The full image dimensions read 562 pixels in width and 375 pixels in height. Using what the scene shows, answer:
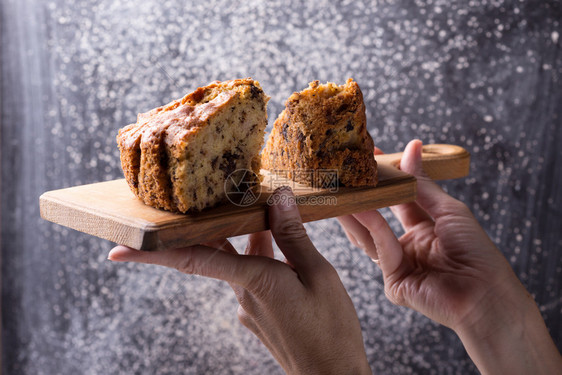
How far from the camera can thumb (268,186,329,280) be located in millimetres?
908

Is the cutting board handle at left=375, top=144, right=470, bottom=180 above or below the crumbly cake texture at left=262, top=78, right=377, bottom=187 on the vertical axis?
below

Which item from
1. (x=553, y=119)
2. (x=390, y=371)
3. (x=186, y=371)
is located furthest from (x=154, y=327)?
(x=553, y=119)

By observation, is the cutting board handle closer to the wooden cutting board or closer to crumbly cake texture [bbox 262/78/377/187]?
the wooden cutting board

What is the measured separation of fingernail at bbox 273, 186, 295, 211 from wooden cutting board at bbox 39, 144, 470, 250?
3cm

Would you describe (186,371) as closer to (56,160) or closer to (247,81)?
(56,160)

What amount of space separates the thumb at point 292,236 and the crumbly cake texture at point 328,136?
0.52 feet

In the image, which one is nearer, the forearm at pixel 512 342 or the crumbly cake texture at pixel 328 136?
the crumbly cake texture at pixel 328 136

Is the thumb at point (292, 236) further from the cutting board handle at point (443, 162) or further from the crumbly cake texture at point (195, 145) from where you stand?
the cutting board handle at point (443, 162)

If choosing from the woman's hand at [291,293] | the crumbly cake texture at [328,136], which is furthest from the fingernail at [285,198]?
the crumbly cake texture at [328,136]

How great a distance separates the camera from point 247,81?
952 millimetres

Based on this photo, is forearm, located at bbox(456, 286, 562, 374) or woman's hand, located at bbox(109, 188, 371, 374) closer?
woman's hand, located at bbox(109, 188, 371, 374)

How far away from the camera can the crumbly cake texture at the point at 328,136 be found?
1048 millimetres

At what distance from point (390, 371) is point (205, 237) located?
1.30 metres

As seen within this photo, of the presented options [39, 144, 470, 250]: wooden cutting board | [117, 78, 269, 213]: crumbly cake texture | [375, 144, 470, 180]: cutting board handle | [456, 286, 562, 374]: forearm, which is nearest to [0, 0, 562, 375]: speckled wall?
[375, 144, 470, 180]: cutting board handle
